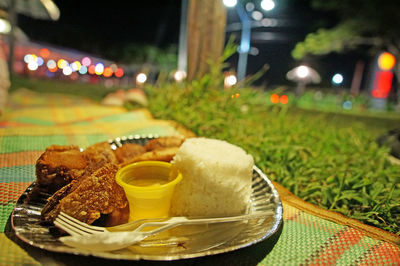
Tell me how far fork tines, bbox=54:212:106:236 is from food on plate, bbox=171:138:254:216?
688mm

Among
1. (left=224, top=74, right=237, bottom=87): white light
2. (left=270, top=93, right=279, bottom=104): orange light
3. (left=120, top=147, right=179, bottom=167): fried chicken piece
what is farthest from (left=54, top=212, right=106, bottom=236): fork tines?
(left=270, top=93, right=279, bottom=104): orange light

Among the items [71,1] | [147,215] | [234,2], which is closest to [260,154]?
[147,215]

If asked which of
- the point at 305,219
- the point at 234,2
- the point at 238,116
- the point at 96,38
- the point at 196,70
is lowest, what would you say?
the point at 305,219

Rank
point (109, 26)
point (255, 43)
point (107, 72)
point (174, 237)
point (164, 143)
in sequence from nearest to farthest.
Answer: point (174, 237) < point (164, 143) < point (255, 43) < point (107, 72) < point (109, 26)

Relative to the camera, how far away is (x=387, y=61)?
15.9m

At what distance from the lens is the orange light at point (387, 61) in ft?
52.2

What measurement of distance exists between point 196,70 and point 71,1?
28.1 metres

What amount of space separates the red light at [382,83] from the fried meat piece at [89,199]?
17398 mm

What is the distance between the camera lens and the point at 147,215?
64.4 inches

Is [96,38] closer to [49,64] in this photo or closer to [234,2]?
[49,64]

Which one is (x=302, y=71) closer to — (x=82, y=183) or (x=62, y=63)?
(x=82, y=183)

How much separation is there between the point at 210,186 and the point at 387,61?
62.3 ft

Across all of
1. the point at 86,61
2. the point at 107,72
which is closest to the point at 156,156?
the point at 86,61

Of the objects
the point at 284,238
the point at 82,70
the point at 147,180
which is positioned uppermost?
the point at 82,70
